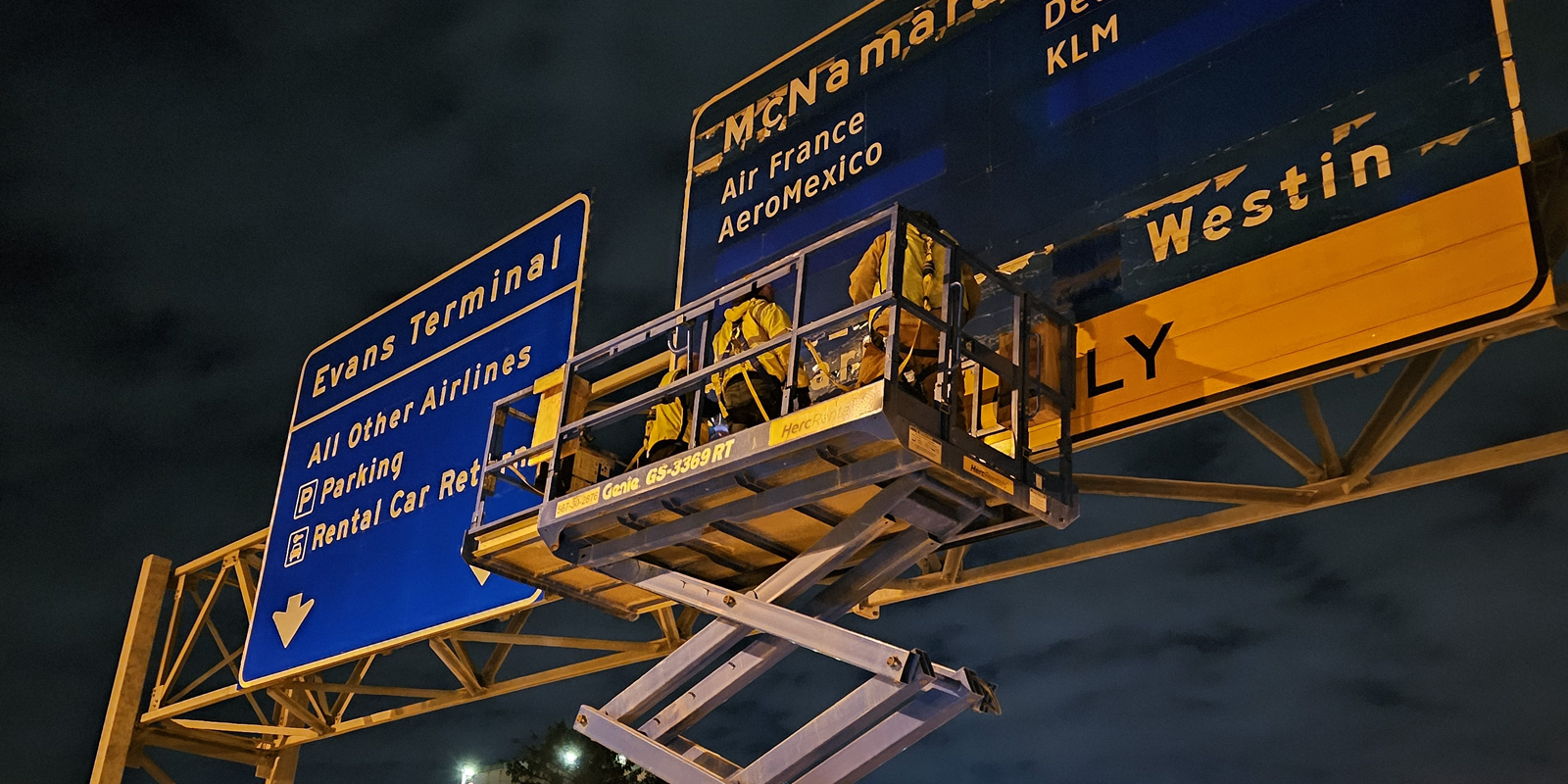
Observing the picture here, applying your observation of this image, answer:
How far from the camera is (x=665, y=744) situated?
26.9 feet

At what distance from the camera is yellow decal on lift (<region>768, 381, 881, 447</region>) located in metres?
6.89

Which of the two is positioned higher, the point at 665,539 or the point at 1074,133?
the point at 1074,133

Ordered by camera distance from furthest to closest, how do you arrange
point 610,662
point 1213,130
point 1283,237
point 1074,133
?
point 610,662
point 1074,133
point 1213,130
point 1283,237

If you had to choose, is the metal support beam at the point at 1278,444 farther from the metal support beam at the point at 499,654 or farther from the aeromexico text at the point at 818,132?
the metal support beam at the point at 499,654

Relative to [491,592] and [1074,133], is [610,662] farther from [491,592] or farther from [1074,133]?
[1074,133]

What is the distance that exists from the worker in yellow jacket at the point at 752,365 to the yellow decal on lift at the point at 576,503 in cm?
91

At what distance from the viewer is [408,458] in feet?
41.3

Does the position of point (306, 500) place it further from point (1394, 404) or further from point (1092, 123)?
point (1394, 404)

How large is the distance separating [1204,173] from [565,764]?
48.8 meters

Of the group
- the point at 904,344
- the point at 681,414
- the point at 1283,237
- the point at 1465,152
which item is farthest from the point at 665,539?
the point at 1465,152

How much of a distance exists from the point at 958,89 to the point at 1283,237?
2920 mm

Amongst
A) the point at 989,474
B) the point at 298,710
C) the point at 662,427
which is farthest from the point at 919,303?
the point at 298,710

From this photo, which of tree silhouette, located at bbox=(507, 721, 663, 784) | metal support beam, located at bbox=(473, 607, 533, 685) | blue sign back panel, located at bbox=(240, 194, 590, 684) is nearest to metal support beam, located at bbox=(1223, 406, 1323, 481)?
blue sign back panel, located at bbox=(240, 194, 590, 684)

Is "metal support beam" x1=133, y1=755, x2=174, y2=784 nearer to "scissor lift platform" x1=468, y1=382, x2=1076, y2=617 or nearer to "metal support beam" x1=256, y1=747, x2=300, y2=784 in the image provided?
"metal support beam" x1=256, y1=747, x2=300, y2=784
